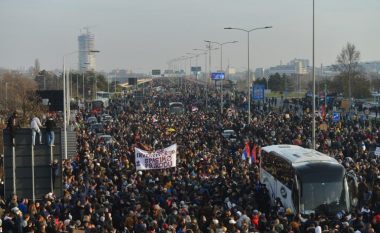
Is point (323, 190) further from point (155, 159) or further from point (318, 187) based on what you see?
point (155, 159)

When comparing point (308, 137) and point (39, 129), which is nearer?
point (39, 129)

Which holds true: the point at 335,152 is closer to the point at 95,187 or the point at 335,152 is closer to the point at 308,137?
the point at 308,137

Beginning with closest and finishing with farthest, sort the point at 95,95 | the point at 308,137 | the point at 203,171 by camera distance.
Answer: the point at 203,171, the point at 308,137, the point at 95,95

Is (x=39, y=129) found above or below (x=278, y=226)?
above

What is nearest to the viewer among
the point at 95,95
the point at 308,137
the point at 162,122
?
the point at 308,137

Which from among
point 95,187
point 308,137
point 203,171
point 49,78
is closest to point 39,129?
point 95,187

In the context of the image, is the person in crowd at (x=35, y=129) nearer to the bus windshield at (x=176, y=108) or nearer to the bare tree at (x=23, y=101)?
the bare tree at (x=23, y=101)

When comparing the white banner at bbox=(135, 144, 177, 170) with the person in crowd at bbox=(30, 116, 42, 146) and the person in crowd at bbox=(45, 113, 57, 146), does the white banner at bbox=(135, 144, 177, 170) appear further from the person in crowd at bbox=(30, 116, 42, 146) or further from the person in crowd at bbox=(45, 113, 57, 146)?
the person in crowd at bbox=(30, 116, 42, 146)

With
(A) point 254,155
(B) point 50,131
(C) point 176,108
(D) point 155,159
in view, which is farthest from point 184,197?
(C) point 176,108
